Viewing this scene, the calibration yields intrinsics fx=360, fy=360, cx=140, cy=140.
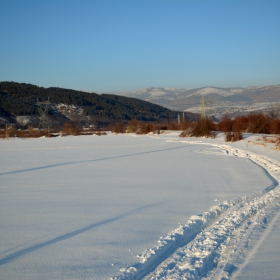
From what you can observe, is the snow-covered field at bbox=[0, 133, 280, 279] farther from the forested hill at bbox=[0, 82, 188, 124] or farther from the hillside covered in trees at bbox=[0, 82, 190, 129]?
the forested hill at bbox=[0, 82, 188, 124]

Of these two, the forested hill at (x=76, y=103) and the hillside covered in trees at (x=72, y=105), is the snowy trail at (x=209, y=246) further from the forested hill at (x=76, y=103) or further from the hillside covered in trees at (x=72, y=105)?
the forested hill at (x=76, y=103)

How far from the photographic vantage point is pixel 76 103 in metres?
125

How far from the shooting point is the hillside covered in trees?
110m

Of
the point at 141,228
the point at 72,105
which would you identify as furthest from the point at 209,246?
the point at 72,105

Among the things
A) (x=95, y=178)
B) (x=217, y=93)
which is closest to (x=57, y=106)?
(x=217, y=93)

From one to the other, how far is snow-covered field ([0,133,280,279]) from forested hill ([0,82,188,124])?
331 ft

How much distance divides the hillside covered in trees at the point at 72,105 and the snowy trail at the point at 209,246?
99.0 metres

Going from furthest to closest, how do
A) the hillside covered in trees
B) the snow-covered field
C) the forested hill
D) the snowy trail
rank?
1. the forested hill
2. the hillside covered in trees
3. the snow-covered field
4. the snowy trail

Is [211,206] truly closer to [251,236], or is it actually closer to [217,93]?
[251,236]

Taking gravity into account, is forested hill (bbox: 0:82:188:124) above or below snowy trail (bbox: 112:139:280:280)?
above

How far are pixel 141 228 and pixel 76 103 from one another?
12195cm

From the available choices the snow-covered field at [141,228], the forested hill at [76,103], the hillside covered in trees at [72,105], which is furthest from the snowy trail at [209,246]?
the forested hill at [76,103]

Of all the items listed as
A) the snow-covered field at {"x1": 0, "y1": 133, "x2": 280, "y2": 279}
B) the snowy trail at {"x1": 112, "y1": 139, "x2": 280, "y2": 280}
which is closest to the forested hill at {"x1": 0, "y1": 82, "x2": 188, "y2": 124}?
the snow-covered field at {"x1": 0, "y1": 133, "x2": 280, "y2": 279}

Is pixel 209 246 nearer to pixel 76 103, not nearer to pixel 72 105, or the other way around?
pixel 72 105
